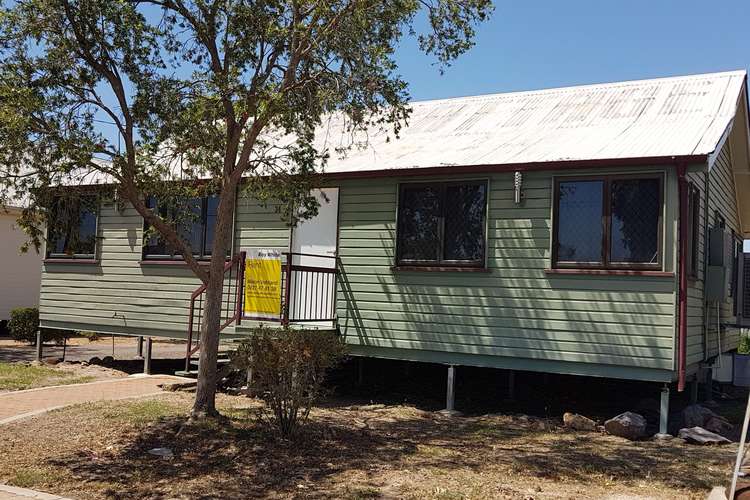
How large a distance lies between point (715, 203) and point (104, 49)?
32.8ft

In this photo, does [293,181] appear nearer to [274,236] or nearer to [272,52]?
[272,52]

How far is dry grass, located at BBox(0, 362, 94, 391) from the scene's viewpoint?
12172 mm

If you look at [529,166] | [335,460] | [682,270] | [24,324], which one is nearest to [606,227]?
[682,270]

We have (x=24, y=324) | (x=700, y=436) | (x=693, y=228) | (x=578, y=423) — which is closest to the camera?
(x=700, y=436)

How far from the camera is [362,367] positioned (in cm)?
1346

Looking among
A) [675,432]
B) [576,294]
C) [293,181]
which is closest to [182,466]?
[293,181]

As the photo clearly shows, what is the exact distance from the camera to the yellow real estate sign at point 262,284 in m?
11.2

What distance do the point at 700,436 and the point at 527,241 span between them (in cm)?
334

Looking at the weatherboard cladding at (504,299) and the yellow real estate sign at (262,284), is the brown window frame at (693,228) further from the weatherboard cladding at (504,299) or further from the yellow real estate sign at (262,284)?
the yellow real estate sign at (262,284)

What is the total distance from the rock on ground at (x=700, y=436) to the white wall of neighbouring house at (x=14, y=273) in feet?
63.3

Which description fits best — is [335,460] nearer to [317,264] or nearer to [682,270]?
[682,270]

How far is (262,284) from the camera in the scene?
11.4 m

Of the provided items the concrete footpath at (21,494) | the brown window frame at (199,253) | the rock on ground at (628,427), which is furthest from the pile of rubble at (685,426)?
the brown window frame at (199,253)

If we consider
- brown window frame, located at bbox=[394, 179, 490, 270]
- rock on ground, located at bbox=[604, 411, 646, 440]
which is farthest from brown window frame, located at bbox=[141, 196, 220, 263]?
rock on ground, located at bbox=[604, 411, 646, 440]
